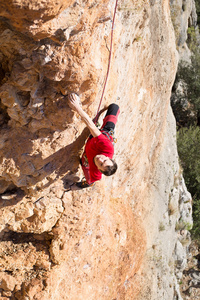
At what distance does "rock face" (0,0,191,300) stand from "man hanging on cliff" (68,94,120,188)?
170 millimetres

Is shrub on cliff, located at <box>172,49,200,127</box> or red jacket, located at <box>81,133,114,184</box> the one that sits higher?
red jacket, located at <box>81,133,114,184</box>

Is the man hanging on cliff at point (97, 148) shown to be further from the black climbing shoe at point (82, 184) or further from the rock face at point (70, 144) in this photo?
the rock face at point (70, 144)

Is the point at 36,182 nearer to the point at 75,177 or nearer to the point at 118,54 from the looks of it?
the point at 75,177

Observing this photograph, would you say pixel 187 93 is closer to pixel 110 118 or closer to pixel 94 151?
pixel 110 118

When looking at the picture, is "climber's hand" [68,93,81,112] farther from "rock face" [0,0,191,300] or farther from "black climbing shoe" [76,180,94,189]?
"black climbing shoe" [76,180,94,189]

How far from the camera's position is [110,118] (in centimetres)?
424

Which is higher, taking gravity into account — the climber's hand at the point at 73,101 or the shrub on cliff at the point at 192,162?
the climber's hand at the point at 73,101

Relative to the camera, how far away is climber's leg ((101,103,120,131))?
4.14m

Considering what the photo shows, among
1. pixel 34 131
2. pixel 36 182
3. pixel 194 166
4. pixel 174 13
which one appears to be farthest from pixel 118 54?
pixel 194 166

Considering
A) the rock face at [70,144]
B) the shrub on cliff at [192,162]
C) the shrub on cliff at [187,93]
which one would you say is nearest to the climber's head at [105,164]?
the rock face at [70,144]

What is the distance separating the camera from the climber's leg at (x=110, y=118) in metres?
4.14

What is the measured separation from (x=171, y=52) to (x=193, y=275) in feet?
38.4

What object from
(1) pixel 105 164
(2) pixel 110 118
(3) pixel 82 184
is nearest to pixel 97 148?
(1) pixel 105 164

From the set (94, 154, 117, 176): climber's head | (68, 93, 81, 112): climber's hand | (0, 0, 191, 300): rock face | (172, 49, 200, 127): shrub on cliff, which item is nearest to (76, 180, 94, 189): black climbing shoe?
(0, 0, 191, 300): rock face
